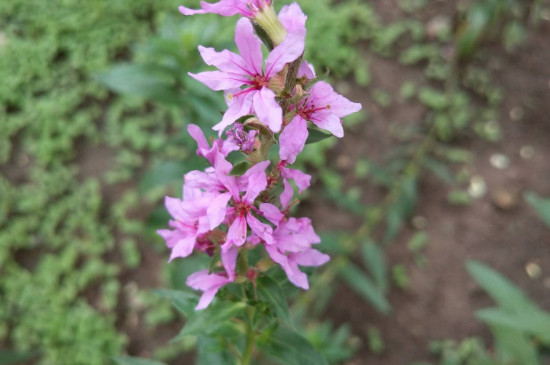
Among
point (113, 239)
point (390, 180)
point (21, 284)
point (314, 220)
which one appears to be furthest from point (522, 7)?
point (21, 284)

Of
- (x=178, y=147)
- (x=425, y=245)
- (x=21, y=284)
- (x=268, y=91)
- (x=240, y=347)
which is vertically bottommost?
(x=21, y=284)

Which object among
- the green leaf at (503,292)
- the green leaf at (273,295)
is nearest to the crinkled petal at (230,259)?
the green leaf at (273,295)

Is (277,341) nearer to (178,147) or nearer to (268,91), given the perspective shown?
(268,91)

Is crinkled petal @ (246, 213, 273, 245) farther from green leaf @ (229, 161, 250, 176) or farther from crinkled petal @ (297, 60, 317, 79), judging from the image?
crinkled petal @ (297, 60, 317, 79)

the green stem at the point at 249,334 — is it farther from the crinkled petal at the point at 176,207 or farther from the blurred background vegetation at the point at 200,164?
the blurred background vegetation at the point at 200,164

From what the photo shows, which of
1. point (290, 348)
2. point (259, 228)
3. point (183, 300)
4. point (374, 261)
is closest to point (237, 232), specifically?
point (259, 228)

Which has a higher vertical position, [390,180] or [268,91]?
[268,91]

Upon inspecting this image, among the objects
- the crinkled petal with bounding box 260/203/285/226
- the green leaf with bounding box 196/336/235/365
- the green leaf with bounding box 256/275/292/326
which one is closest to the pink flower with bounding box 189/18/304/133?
the crinkled petal with bounding box 260/203/285/226
